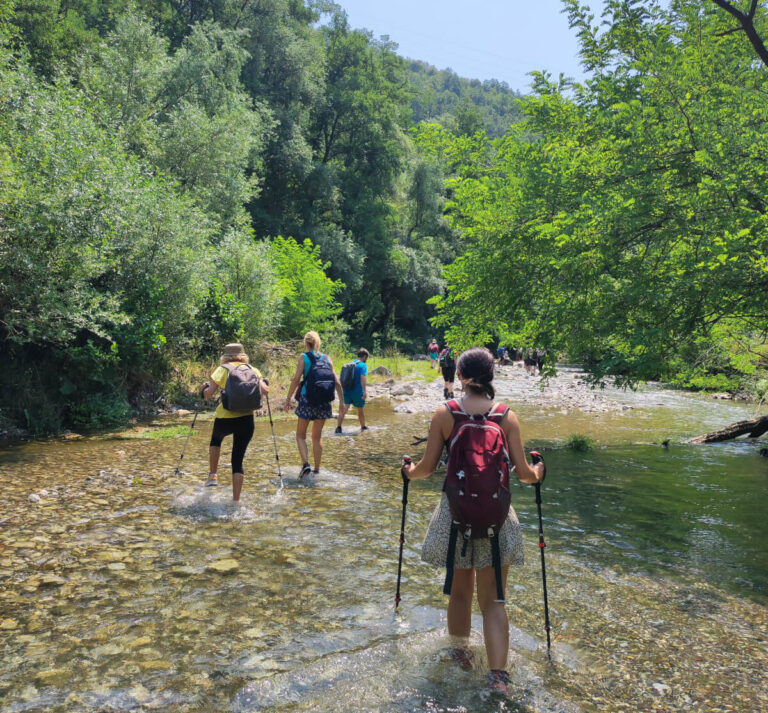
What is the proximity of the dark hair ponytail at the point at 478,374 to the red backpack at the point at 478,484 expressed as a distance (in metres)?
0.21

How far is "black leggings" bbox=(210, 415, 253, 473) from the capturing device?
8.25 metres

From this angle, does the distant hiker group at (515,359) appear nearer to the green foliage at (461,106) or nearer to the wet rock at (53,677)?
the green foliage at (461,106)

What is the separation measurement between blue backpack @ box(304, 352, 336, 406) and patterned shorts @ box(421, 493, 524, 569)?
19.1ft

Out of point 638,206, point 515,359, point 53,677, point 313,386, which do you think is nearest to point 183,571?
point 53,677

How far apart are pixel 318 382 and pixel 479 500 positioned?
632cm

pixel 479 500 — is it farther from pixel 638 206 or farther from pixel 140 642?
pixel 638 206

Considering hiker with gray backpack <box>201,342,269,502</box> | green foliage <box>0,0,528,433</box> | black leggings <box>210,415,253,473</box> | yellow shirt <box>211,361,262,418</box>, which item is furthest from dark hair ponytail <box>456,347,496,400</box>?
green foliage <box>0,0,528,433</box>

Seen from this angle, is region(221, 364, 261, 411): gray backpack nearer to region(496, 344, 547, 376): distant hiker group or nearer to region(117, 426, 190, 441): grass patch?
region(117, 426, 190, 441): grass patch

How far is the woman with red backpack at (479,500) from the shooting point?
3877 millimetres

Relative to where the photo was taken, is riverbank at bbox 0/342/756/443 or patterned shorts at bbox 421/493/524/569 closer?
patterned shorts at bbox 421/493/524/569

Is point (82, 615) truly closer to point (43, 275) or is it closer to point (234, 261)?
point (43, 275)

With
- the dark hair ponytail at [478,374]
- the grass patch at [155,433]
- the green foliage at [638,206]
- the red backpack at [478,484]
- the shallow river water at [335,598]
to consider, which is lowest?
the shallow river water at [335,598]

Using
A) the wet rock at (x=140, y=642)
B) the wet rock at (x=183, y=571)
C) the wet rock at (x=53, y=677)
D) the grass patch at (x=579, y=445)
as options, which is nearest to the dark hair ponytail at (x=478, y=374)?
the wet rock at (x=140, y=642)

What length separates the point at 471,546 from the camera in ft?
13.5
